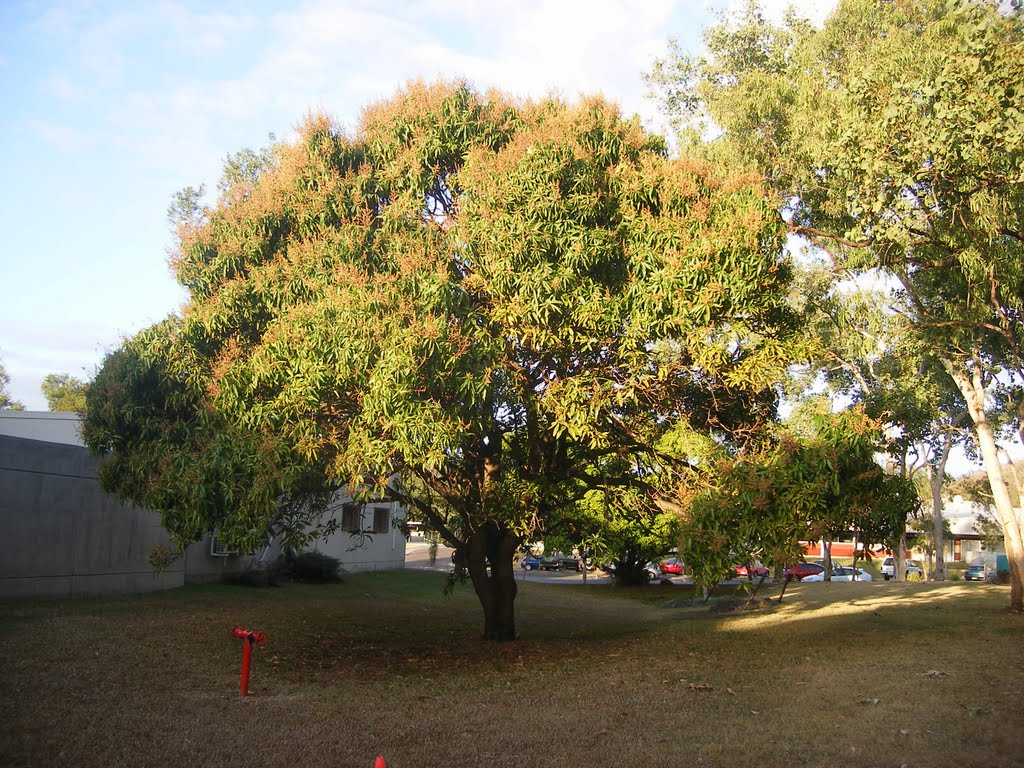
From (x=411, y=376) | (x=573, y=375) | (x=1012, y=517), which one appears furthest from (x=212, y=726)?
(x=1012, y=517)

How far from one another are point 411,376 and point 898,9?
12667mm

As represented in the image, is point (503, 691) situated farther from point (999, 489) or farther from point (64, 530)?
point (999, 489)

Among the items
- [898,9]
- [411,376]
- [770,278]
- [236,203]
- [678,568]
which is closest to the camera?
[411,376]

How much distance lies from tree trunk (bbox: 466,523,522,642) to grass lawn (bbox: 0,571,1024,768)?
0.66m

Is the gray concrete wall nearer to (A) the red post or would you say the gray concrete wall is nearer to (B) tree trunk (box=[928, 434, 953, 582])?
(A) the red post

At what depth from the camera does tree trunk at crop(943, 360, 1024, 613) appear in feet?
56.5

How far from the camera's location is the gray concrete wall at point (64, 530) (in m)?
16.5

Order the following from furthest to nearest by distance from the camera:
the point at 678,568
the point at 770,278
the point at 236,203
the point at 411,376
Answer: the point at 678,568 → the point at 236,203 → the point at 770,278 → the point at 411,376

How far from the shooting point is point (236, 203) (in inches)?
525

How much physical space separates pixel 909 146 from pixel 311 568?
21.1 metres

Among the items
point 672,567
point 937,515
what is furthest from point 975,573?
point 672,567

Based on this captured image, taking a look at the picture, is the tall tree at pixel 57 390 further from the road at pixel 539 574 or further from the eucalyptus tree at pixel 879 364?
the eucalyptus tree at pixel 879 364

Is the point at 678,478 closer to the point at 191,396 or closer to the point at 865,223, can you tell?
the point at 865,223

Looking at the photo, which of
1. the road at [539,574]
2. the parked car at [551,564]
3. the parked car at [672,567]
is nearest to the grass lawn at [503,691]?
the road at [539,574]
